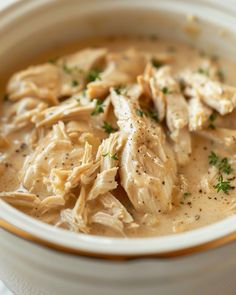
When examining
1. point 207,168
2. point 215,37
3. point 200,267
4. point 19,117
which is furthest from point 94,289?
point 215,37

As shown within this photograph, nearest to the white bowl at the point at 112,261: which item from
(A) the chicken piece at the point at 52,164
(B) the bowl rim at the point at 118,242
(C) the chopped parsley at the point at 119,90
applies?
(B) the bowl rim at the point at 118,242

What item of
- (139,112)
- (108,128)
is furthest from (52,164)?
(139,112)

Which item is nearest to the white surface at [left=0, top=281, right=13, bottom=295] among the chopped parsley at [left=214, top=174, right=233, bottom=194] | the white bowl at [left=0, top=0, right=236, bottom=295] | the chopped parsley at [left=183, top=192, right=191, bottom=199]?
the white bowl at [left=0, top=0, right=236, bottom=295]

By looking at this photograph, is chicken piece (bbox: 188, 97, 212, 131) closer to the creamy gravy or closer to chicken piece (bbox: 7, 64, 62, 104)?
the creamy gravy

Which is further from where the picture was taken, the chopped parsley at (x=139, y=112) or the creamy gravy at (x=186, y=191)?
the chopped parsley at (x=139, y=112)

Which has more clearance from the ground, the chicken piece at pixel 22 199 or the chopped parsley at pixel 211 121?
the chicken piece at pixel 22 199

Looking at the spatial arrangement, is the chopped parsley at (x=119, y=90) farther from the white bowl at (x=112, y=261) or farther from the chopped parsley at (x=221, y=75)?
the white bowl at (x=112, y=261)

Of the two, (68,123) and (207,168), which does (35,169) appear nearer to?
(68,123)
